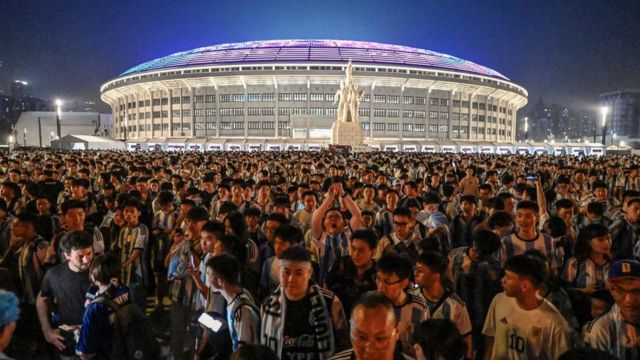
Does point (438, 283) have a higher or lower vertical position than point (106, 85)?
lower

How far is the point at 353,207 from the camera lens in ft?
20.4

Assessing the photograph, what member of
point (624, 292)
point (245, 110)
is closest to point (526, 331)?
point (624, 292)

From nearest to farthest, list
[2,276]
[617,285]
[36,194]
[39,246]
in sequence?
[617,285] → [2,276] → [39,246] → [36,194]

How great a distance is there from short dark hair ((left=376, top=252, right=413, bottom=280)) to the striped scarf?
0.57m

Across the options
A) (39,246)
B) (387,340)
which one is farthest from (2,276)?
(387,340)

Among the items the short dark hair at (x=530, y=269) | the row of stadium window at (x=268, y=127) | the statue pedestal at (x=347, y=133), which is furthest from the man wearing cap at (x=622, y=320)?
the row of stadium window at (x=268, y=127)

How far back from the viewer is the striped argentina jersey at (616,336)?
295 cm

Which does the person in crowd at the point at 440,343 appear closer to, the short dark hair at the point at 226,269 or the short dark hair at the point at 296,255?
the short dark hair at the point at 296,255

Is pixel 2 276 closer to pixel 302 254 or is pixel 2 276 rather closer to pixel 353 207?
pixel 302 254

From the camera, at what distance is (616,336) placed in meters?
3.01

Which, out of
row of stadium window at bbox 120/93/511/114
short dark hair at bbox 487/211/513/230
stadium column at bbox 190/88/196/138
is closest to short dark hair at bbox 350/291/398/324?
short dark hair at bbox 487/211/513/230

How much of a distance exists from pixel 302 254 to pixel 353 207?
302 cm

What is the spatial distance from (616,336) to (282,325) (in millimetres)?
Result: 2260

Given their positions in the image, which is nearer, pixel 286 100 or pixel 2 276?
pixel 2 276
